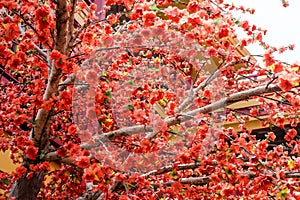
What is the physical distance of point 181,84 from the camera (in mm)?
6492

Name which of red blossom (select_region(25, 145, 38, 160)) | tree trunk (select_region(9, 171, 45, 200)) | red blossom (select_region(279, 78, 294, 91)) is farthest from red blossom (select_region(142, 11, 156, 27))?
tree trunk (select_region(9, 171, 45, 200))

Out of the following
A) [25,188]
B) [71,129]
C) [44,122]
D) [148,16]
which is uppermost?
[148,16]

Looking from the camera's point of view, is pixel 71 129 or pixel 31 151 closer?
pixel 31 151

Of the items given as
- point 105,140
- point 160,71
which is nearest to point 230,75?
point 160,71

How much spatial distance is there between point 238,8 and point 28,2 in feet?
13.0

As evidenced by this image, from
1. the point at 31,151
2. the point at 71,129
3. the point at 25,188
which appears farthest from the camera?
the point at 25,188

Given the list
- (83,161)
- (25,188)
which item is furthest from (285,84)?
(25,188)

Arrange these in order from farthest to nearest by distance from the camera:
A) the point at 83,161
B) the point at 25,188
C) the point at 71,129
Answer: the point at 25,188
the point at 71,129
the point at 83,161

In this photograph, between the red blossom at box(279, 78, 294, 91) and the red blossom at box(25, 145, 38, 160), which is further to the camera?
the red blossom at box(25, 145, 38, 160)

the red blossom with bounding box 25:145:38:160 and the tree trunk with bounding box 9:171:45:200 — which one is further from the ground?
the red blossom with bounding box 25:145:38:160

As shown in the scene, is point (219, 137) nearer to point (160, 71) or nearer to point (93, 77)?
point (93, 77)

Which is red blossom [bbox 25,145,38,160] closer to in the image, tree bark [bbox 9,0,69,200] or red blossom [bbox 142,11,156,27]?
tree bark [bbox 9,0,69,200]

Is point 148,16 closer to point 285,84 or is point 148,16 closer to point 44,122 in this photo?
point 285,84

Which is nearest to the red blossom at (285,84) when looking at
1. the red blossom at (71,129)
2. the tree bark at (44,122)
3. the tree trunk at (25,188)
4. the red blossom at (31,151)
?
the tree bark at (44,122)
